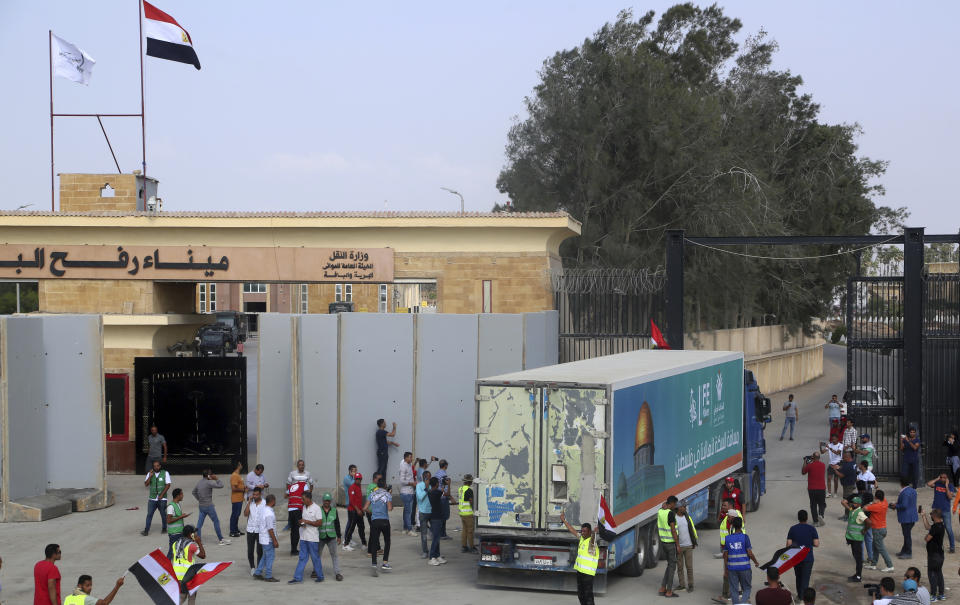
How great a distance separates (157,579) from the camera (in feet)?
37.0

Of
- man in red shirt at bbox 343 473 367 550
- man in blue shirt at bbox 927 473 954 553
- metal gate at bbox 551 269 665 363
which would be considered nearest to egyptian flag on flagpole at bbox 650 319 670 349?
metal gate at bbox 551 269 665 363

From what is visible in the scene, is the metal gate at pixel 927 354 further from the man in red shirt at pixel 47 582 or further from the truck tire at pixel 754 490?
the man in red shirt at pixel 47 582

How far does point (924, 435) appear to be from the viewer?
23406mm

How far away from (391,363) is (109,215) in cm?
1002

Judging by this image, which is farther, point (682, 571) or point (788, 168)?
point (788, 168)

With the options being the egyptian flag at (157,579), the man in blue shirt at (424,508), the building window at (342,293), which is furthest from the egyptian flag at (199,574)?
the building window at (342,293)

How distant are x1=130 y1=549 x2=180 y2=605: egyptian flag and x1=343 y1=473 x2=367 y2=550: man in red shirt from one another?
5263 millimetres

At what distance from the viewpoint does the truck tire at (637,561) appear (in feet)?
49.2

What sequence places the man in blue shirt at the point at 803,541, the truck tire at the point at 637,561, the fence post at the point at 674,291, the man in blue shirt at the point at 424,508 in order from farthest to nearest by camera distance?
the fence post at the point at 674,291
the man in blue shirt at the point at 424,508
the truck tire at the point at 637,561
the man in blue shirt at the point at 803,541

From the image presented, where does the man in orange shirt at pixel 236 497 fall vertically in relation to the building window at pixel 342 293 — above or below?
below

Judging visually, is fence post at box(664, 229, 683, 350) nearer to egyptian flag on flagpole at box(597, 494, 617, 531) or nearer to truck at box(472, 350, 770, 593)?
truck at box(472, 350, 770, 593)

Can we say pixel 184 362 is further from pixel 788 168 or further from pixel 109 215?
pixel 788 168

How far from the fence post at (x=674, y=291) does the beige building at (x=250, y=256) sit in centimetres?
295

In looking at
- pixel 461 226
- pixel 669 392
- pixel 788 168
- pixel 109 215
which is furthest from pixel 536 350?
pixel 788 168
